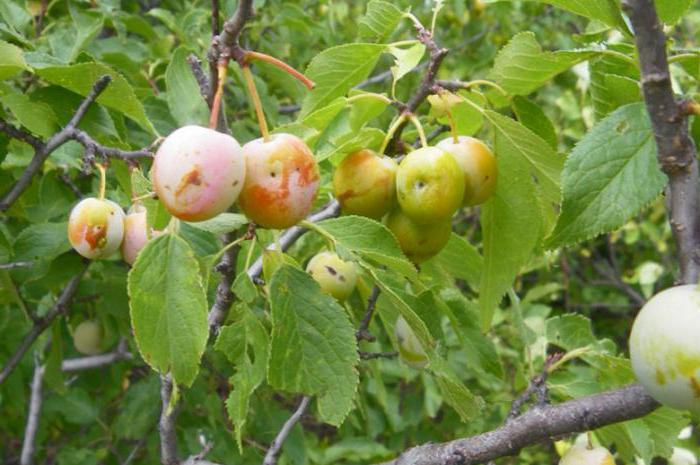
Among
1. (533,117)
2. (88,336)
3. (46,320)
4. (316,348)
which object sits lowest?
(88,336)

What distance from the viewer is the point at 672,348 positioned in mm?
687

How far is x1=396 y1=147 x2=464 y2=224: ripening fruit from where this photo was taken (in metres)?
A: 0.94

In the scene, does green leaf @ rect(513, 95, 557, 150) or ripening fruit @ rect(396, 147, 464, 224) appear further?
green leaf @ rect(513, 95, 557, 150)

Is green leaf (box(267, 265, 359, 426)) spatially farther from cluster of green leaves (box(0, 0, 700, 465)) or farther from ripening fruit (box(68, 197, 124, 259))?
ripening fruit (box(68, 197, 124, 259))

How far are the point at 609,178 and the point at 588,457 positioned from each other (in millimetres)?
444

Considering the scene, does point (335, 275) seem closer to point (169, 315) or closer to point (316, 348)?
point (316, 348)

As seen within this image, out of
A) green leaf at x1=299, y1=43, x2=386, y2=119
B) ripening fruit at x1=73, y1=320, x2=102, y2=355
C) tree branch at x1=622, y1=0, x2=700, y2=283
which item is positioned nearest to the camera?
tree branch at x1=622, y1=0, x2=700, y2=283

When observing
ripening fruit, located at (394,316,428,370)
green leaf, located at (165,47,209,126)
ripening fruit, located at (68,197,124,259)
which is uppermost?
green leaf, located at (165,47,209,126)

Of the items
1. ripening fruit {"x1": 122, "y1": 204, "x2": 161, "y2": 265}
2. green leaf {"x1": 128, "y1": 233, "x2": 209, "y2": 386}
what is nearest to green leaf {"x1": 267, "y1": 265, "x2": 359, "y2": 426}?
green leaf {"x1": 128, "y1": 233, "x2": 209, "y2": 386}

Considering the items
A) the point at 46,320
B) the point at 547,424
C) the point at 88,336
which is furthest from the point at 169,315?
the point at 88,336

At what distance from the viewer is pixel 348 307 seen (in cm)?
137

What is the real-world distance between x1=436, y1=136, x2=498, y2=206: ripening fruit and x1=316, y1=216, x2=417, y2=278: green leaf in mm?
121

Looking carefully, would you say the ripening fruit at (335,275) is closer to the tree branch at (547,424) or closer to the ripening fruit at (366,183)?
the ripening fruit at (366,183)

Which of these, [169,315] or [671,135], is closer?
[671,135]
